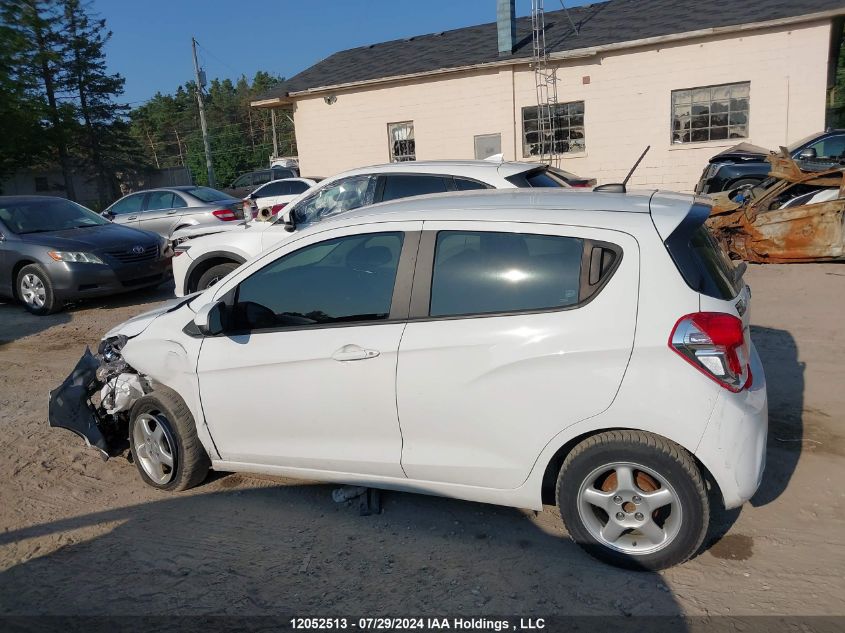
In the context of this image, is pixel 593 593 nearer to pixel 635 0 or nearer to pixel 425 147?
pixel 425 147

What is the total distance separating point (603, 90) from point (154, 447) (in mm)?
16331

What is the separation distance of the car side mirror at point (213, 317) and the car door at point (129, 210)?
39.6ft

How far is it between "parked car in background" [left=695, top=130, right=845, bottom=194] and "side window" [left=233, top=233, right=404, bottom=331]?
11127mm

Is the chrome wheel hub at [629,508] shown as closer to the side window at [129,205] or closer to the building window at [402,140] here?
the side window at [129,205]

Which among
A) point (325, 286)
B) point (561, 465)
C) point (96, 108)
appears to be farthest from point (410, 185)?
point (96, 108)

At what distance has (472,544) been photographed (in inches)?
139

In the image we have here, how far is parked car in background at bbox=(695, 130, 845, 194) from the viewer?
12789 millimetres

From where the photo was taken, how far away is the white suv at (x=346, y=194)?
6.62m

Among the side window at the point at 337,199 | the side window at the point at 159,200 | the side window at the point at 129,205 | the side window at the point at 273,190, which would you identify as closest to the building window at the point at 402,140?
the side window at the point at 273,190

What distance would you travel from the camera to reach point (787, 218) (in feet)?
31.4

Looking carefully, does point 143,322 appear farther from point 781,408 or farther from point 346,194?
point 781,408

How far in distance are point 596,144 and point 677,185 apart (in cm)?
235

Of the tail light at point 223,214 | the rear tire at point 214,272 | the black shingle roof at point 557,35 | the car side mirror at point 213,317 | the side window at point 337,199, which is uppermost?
the black shingle roof at point 557,35

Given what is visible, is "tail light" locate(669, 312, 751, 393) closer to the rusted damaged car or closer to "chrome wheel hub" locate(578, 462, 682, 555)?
"chrome wheel hub" locate(578, 462, 682, 555)
